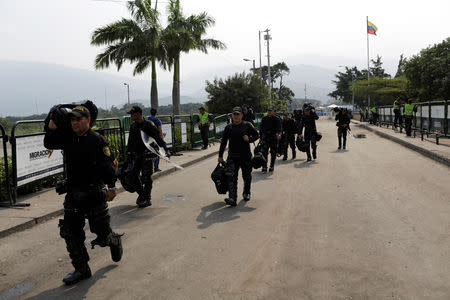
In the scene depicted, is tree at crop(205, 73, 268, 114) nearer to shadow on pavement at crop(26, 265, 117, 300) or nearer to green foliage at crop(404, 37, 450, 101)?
green foliage at crop(404, 37, 450, 101)

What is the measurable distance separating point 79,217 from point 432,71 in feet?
132

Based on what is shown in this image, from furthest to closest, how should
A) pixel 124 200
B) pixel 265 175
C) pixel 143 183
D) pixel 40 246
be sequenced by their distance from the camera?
pixel 265 175, pixel 124 200, pixel 143 183, pixel 40 246

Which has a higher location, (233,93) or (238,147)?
(233,93)

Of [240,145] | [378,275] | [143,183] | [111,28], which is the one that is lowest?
[378,275]

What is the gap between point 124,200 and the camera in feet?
26.7

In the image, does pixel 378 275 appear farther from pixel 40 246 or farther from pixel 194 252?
pixel 40 246

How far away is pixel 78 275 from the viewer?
405cm

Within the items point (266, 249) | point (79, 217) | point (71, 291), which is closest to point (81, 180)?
point (79, 217)

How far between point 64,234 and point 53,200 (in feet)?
13.3

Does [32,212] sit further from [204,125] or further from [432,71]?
[432,71]

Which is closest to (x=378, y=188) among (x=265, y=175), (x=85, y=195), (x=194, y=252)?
(x=265, y=175)

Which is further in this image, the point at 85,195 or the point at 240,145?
the point at 240,145

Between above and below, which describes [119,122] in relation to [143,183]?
above

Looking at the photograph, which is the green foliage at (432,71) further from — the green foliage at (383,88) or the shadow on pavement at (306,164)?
the shadow on pavement at (306,164)
